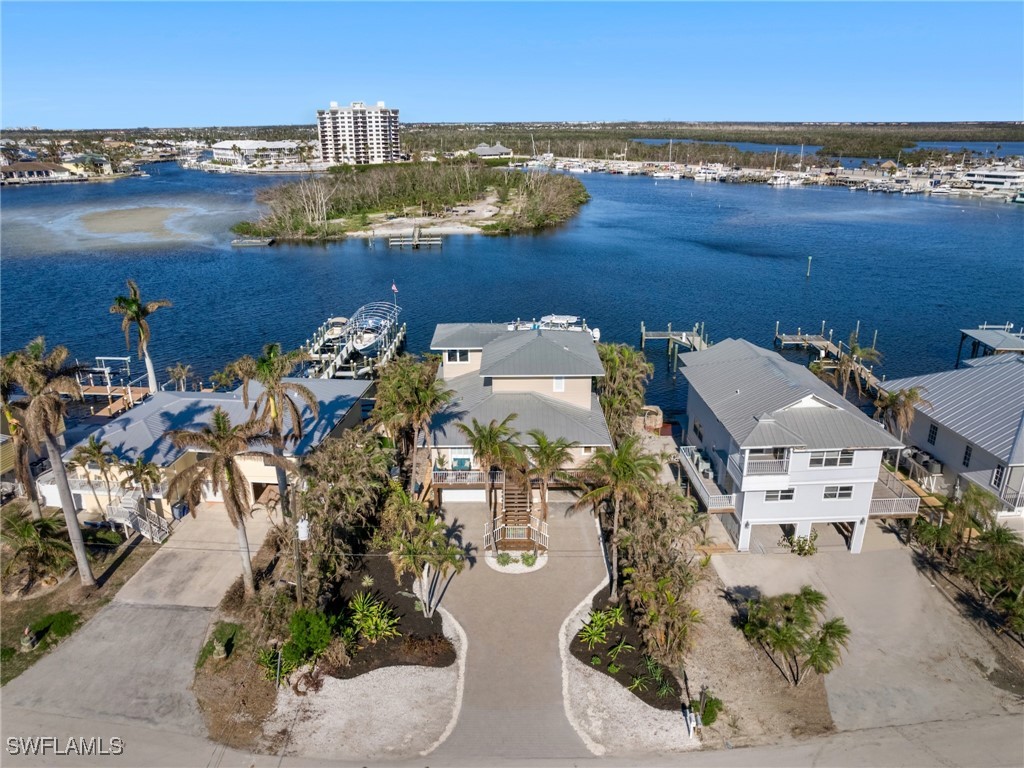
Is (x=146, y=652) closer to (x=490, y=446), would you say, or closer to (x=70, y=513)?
(x=70, y=513)

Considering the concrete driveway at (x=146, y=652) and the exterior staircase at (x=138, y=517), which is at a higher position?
the exterior staircase at (x=138, y=517)

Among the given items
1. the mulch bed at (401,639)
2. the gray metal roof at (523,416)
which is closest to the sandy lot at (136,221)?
the gray metal roof at (523,416)

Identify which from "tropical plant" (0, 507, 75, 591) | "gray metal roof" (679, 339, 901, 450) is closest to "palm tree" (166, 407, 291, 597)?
"tropical plant" (0, 507, 75, 591)

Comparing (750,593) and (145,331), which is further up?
(145,331)

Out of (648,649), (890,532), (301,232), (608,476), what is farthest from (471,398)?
(301,232)

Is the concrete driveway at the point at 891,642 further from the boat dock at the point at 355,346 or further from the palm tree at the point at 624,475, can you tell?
the boat dock at the point at 355,346

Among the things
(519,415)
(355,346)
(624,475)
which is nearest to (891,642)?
(624,475)

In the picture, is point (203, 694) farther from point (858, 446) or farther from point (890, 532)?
point (890, 532)
